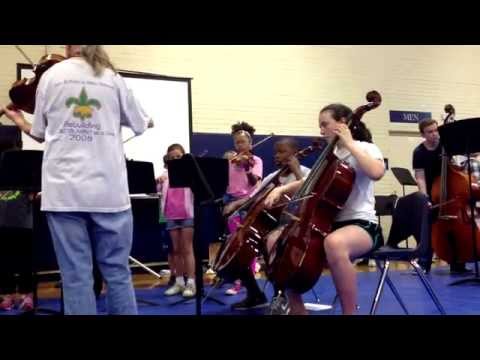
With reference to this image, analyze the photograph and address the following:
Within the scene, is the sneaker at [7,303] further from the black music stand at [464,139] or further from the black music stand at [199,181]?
the black music stand at [464,139]

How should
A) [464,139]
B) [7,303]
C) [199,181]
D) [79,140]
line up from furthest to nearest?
[464,139] < [7,303] < [199,181] < [79,140]

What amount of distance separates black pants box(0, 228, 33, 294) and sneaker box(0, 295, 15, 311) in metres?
0.27

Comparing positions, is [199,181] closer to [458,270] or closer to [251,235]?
[251,235]

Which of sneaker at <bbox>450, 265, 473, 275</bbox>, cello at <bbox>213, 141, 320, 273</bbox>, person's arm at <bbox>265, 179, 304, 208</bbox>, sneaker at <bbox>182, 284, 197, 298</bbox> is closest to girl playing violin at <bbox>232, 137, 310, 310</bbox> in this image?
cello at <bbox>213, 141, 320, 273</bbox>

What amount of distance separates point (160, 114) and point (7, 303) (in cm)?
374

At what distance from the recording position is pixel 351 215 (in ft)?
10.3

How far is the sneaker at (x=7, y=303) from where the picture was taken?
4531mm

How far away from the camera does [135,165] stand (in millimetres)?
3670

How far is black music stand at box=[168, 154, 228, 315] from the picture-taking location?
3.18 m

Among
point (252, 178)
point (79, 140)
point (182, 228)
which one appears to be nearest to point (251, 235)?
point (252, 178)

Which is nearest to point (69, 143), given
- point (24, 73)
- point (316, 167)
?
point (316, 167)

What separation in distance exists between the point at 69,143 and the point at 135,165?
1.27m

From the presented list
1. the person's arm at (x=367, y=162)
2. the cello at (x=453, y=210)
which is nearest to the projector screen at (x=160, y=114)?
the cello at (x=453, y=210)

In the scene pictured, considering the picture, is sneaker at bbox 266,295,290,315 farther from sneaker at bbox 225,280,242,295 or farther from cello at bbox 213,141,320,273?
sneaker at bbox 225,280,242,295
